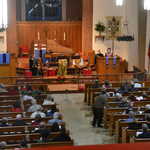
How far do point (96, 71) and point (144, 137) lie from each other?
1166 cm

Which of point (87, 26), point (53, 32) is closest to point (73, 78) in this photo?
point (87, 26)

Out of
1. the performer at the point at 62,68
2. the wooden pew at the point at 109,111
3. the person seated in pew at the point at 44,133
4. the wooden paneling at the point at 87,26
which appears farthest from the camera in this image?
the wooden paneling at the point at 87,26

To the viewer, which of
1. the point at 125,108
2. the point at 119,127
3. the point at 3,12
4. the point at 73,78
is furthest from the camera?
the point at 73,78

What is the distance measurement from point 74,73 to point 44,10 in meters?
7.01

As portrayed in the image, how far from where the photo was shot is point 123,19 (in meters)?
20.6

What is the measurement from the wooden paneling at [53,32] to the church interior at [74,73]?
0.06m

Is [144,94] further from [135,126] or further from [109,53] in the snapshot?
[109,53]

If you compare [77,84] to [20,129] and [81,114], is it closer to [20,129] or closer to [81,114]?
[81,114]

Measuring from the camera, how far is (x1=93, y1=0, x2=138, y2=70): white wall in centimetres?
1972

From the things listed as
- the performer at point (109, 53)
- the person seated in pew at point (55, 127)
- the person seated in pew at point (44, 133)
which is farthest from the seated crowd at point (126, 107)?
the performer at point (109, 53)

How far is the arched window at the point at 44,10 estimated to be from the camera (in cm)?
2386

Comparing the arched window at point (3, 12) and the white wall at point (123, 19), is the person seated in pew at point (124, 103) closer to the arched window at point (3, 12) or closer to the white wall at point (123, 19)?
the arched window at point (3, 12)

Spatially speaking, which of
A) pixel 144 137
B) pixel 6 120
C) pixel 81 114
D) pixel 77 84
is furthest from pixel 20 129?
pixel 77 84

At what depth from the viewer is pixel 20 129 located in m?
8.62
